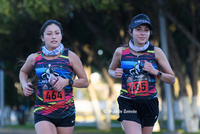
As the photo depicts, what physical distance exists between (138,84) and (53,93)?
1.02 metres

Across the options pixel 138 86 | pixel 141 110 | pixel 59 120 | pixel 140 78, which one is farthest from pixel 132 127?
pixel 59 120

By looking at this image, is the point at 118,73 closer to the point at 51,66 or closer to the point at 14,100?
the point at 51,66

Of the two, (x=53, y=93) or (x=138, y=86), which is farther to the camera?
(x=138, y=86)

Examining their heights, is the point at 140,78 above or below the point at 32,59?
below

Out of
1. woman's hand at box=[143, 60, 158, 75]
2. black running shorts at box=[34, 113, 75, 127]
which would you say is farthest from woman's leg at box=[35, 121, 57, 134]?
woman's hand at box=[143, 60, 158, 75]

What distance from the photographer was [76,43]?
19.8 m

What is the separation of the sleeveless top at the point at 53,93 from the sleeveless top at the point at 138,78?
0.68m

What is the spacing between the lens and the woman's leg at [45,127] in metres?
4.61

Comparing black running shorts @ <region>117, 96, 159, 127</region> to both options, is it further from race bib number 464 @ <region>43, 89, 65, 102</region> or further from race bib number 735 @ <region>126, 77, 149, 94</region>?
race bib number 464 @ <region>43, 89, 65, 102</region>

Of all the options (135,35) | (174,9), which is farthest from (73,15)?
(135,35)

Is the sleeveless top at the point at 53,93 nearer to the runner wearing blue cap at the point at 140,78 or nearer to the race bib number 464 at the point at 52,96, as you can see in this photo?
the race bib number 464 at the point at 52,96

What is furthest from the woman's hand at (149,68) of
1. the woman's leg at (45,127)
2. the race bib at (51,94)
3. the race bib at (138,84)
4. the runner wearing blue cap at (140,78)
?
→ the woman's leg at (45,127)

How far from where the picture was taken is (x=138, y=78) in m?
4.96

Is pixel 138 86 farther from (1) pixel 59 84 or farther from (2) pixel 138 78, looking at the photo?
(1) pixel 59 84
